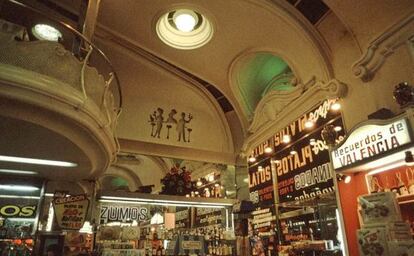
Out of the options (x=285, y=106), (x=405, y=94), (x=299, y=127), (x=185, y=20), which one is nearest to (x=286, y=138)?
(x=299, y=127)

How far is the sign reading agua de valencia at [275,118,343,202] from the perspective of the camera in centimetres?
588

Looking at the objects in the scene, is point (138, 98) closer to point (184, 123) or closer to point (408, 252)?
point (184, 123)

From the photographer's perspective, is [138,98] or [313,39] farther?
[138,98]

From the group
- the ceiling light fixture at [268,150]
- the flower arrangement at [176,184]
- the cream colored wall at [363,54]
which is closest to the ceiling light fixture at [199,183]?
the flower arrangement at [176,184]

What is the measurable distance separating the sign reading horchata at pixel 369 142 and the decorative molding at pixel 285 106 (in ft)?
5.06

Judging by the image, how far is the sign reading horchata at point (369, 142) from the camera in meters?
3.75

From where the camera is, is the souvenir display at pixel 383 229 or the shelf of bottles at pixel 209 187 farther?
the shelf of bottles at pixel 209 187

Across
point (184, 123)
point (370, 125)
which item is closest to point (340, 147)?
point (370, 125)

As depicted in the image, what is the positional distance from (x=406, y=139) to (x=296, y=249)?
277 centimetres

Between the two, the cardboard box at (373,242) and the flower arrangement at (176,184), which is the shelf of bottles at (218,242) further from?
the cardboard box at (373,242)

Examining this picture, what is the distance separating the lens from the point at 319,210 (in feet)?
18.5

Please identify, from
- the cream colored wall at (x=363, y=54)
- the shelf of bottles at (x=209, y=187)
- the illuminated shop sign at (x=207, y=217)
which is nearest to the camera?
the cream colored wall at (x=363, y=54)

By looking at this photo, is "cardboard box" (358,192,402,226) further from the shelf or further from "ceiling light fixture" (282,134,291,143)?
"ceiling light fixture" (282,134,291,143)

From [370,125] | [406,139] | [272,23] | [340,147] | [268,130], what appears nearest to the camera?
[406,139]
